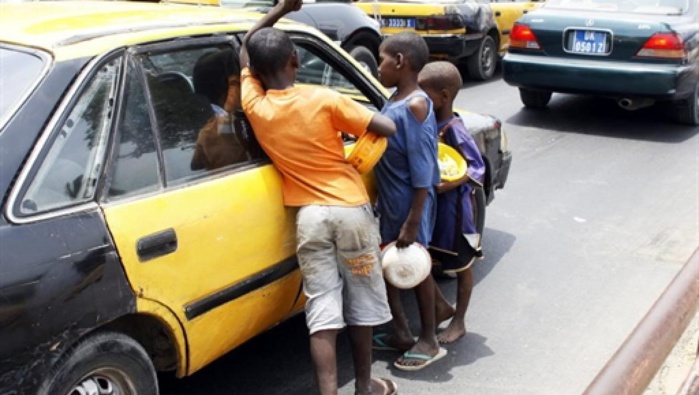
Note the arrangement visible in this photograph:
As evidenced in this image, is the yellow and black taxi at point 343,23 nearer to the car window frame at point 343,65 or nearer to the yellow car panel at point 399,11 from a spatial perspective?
the yellow car panel at point 399,11

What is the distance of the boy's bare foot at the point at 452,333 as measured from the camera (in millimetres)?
4289

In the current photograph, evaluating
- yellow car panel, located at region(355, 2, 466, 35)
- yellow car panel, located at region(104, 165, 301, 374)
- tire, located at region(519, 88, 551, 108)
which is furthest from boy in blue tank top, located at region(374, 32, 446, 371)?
yellow car panel, located at region(355, 2, 466, 35)

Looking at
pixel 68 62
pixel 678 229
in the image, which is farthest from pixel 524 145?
pixel 68 62

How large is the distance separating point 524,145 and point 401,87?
4.45 m

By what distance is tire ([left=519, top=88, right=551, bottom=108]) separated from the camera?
9.25 m

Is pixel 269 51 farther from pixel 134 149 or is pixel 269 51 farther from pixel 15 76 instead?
pixel 15 76

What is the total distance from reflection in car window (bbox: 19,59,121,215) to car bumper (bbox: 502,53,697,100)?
614cm

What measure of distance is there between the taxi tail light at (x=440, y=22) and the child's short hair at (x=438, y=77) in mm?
6719

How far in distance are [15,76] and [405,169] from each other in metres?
1.62

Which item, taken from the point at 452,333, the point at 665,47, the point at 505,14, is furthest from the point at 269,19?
the point at 505,14

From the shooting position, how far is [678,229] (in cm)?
581

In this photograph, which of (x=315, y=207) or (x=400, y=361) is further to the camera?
(x=400, y=361)

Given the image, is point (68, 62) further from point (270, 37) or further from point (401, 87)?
point (401, 87)

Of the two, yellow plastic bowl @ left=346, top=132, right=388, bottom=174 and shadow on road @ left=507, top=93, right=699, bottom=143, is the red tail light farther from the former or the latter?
yellow plastic bowl @ left=346, top=132, right=388, bottom=174
